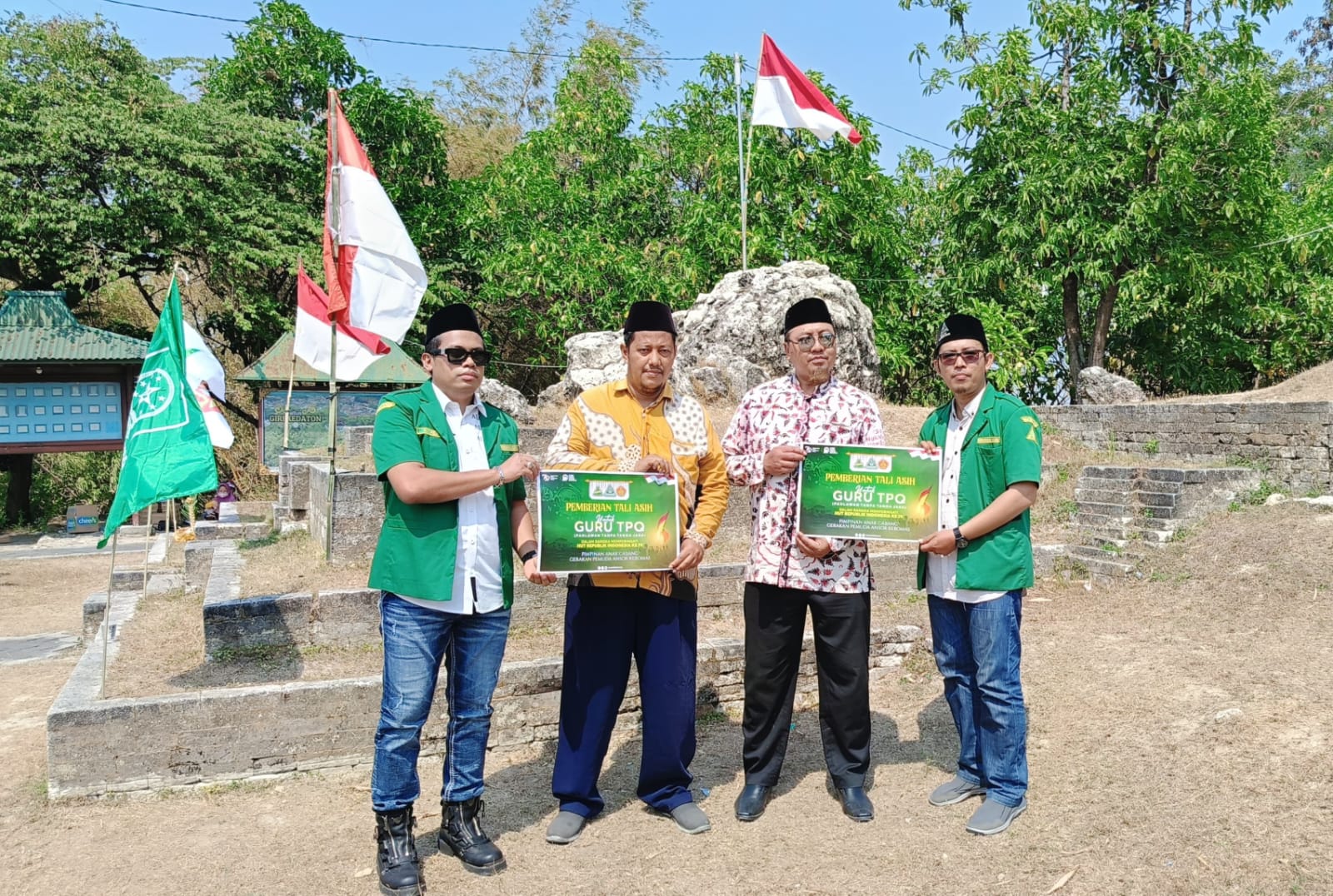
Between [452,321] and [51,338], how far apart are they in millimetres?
16327

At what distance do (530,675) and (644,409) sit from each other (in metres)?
1.87

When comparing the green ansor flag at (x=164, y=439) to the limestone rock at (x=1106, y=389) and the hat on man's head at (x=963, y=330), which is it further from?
the limestone rock at (x=1106, y=389)

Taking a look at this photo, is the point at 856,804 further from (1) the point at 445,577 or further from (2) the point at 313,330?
(2) the point at 313,330

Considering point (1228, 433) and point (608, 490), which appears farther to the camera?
point (1228, 433)

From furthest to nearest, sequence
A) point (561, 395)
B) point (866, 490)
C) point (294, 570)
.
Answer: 1. point (561, 395)
2. point (294, 570)
3. point (866, 490)

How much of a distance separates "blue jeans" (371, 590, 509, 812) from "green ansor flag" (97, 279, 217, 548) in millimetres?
2296

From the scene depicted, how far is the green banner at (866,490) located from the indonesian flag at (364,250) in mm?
4497

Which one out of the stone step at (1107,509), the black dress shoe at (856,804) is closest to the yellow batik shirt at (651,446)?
the black dress shoe at (856,804)

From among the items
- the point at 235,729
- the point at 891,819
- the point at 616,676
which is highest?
the point at 616,676

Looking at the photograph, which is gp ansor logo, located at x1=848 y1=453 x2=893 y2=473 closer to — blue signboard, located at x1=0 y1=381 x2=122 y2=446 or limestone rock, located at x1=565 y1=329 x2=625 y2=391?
limestone rock, located at x1=565 y1=329 x2=625 y2=391

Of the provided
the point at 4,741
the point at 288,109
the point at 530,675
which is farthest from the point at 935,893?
the point at 288,109

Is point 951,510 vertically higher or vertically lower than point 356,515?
higher

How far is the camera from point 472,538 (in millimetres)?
3225

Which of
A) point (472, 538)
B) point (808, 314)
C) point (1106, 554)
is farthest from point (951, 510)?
point (1106, 554)
